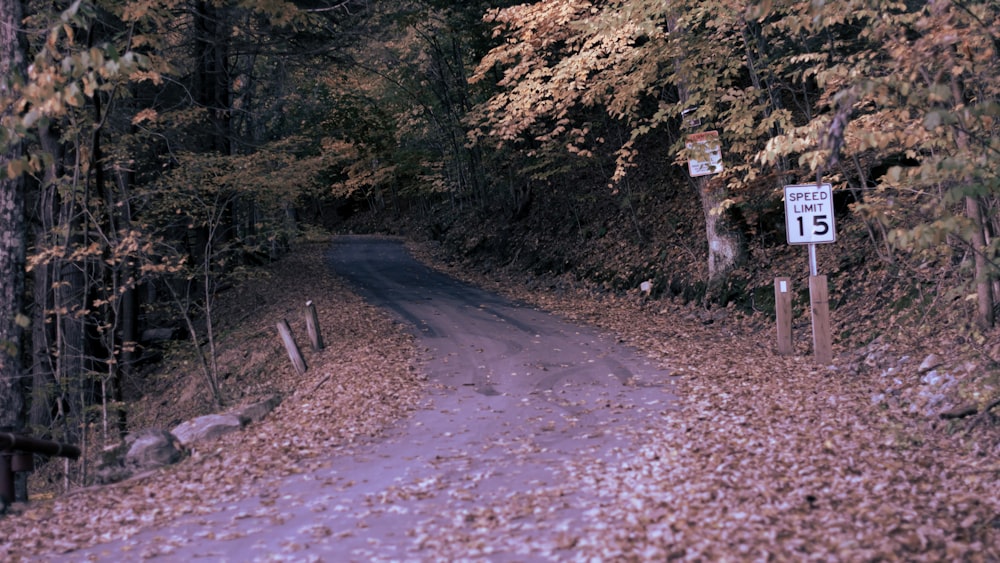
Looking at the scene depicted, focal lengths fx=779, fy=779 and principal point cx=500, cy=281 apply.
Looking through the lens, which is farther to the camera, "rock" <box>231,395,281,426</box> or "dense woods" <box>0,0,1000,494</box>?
"rock" <box>231,395,281,426</box>

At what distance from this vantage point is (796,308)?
1395cm

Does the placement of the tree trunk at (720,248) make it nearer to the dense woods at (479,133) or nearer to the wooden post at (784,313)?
the dense woods at (479,133)

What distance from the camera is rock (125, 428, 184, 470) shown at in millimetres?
8469

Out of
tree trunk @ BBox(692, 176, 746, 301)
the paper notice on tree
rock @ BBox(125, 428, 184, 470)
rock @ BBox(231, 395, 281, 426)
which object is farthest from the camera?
tree trunk @ BBox(692, 176, 746, 301)

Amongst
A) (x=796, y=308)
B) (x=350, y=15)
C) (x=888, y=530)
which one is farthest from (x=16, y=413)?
(x=796, y=308)

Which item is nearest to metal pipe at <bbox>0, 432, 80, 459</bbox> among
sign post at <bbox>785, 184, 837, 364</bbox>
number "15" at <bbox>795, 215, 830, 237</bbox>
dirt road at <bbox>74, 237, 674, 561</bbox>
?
dirt road at <bbox>74, 237, 674, 561</bbox>

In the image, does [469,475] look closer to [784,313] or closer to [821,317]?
[821,317]

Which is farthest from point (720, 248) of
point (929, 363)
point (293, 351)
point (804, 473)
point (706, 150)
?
point (804, 473)

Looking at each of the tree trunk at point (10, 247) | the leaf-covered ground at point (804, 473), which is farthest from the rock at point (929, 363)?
the tree trunk at point (10, 247)

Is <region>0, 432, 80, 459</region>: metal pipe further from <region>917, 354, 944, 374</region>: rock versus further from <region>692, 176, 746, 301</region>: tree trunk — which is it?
<region>692, 176, 746, 301</region>: tree trunk

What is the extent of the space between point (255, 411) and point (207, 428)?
2.84 feet

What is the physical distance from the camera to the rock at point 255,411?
10.0 meters

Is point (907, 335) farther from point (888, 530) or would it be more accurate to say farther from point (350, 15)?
point (350, 15)

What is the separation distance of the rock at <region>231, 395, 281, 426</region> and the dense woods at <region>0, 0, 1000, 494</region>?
180 centimetres
